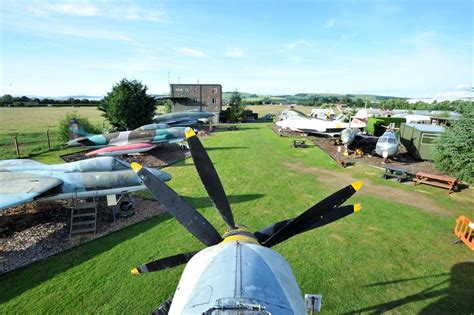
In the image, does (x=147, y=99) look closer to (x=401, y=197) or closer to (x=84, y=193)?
(x=84, y=193)

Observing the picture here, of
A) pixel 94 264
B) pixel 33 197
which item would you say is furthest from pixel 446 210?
pixel 33 197

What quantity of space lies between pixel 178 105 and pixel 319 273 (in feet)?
161

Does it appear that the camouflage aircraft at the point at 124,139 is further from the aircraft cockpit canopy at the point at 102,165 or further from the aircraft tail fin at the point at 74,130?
the aircraft cockpit canopy at the point at 102,165

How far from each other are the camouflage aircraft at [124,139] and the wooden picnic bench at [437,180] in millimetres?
19786

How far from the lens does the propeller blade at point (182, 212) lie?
473 cm

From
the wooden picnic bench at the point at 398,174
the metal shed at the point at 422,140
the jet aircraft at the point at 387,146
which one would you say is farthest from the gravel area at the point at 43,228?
the metal shed at the point at 422,140

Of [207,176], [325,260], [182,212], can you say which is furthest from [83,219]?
[325,260]

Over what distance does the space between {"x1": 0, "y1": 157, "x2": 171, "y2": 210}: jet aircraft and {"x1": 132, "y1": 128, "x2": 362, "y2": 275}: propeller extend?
6.64 meters

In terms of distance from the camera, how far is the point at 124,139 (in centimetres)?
2297

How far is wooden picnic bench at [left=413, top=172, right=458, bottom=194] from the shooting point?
49.1ft

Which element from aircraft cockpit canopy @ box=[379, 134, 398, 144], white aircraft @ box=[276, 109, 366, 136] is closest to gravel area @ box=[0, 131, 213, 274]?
aircraft cockpit canopy @ box=[379, 134, 398, 144]

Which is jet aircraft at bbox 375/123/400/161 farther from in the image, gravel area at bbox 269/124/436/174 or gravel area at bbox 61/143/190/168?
gravel area at bbox 61/143/190/168

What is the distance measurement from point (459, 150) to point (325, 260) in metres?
13.4

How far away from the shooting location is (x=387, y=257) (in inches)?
361
